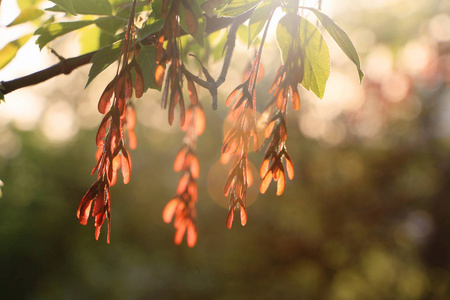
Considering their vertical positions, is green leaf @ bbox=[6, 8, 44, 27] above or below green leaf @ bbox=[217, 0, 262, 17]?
above

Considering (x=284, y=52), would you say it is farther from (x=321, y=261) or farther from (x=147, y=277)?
(x=147, y=277)

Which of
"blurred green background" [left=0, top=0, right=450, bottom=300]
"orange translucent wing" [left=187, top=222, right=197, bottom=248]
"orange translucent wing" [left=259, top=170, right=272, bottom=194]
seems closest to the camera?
"orange translucent wing" [left=259, top=170, right=272, bottom=194]

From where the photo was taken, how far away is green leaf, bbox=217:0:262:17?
0.77 m

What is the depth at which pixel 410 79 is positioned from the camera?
23.1 ft

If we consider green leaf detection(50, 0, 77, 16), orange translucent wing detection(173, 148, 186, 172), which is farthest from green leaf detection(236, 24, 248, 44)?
green leaf detection(50, 0, 77, 16)

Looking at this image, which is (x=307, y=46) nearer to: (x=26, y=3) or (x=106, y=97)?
(x=106, y=97)

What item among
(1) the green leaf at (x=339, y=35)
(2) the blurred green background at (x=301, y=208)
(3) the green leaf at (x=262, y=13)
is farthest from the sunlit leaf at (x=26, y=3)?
(2) the blurred green background at (x=301, y=208)

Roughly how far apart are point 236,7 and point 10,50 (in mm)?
632

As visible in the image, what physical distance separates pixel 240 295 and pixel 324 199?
3.11m

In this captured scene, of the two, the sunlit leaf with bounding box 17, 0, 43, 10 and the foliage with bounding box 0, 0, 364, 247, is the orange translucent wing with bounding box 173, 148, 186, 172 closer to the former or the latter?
the foliage with bounding box 0, 0, 364, 247

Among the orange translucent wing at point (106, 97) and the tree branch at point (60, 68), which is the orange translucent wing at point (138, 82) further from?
the tree branch at point (60, 68)

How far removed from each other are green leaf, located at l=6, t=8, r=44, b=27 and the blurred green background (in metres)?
4.61

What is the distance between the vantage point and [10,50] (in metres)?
1.03

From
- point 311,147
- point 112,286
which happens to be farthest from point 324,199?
point 112,286
